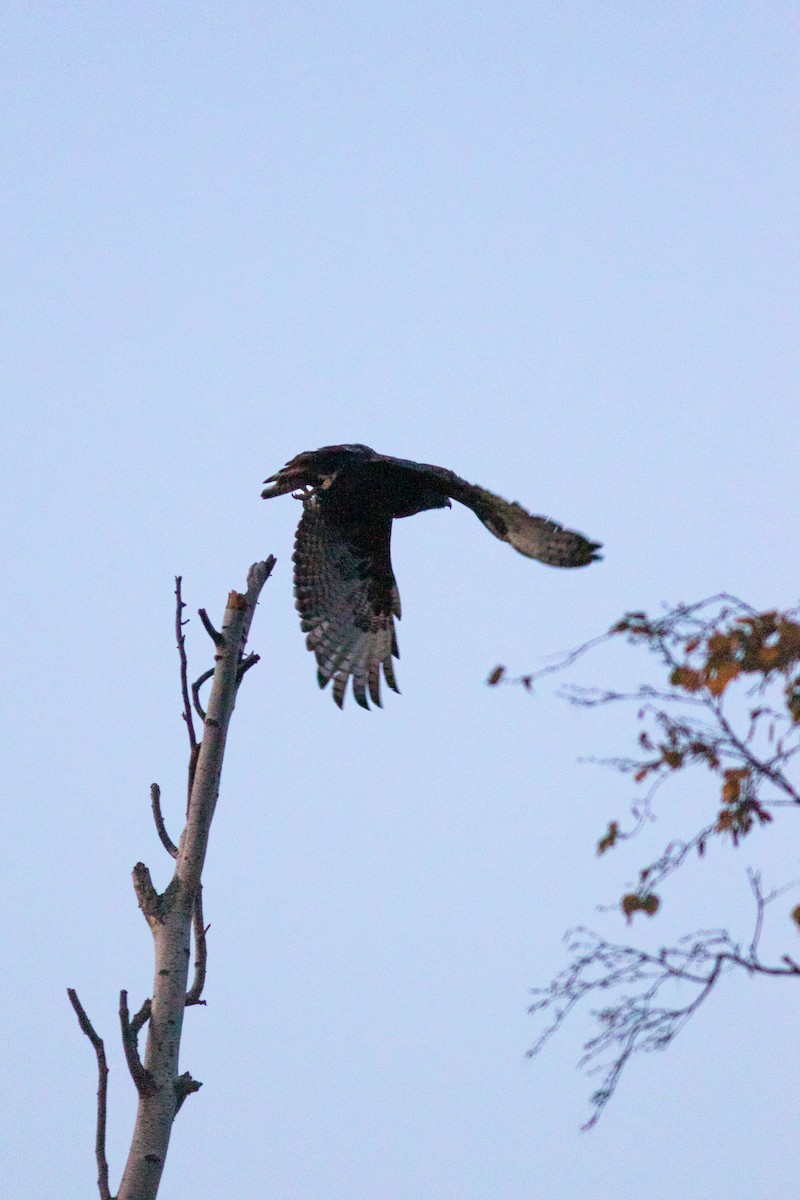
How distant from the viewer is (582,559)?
7070 mm

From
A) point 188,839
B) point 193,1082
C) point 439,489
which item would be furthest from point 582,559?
point 193,1082

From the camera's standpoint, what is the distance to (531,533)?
734cm

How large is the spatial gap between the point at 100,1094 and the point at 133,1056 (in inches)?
7.4

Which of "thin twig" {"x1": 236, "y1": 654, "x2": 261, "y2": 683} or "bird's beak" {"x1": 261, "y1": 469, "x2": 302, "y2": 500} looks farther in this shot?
"bird's beak" {"x1": 261, "y1": 469, "x2": 302, "y2": 500}

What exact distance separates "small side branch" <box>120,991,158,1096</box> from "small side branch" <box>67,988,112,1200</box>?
0.38 feet

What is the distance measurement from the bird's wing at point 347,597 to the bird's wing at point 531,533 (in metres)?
1.63

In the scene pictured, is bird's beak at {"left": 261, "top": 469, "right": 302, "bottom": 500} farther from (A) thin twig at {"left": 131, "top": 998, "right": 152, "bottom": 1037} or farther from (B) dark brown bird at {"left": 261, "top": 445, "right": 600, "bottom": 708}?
(A) thin twig at {"left": 131, "top": 998, "right": 152, "bottom": 1037}

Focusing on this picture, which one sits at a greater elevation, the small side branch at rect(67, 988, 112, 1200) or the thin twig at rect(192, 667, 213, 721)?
the thin twig at rect(192, 667, 213, 721)

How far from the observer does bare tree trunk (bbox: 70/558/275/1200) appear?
16.0 feet

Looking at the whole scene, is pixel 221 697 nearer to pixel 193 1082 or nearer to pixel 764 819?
pixel 193 1082

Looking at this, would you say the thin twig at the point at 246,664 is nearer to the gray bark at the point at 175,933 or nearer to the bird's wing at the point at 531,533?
the gray bark at the point at 175,933

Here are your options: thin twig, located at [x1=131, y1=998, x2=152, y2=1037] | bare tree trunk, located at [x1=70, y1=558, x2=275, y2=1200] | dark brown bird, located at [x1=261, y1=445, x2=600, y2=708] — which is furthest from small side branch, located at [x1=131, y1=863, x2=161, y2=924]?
dark brown bird, located at [x1=261, y1=445, x2=600, y2=708]

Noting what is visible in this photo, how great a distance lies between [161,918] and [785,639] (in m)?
2.90

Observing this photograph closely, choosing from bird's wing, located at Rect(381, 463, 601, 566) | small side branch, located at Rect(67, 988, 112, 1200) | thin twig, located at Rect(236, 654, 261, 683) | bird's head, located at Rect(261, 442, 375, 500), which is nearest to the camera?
small side branch, located at Rect(67, 988, 112, 1200)
